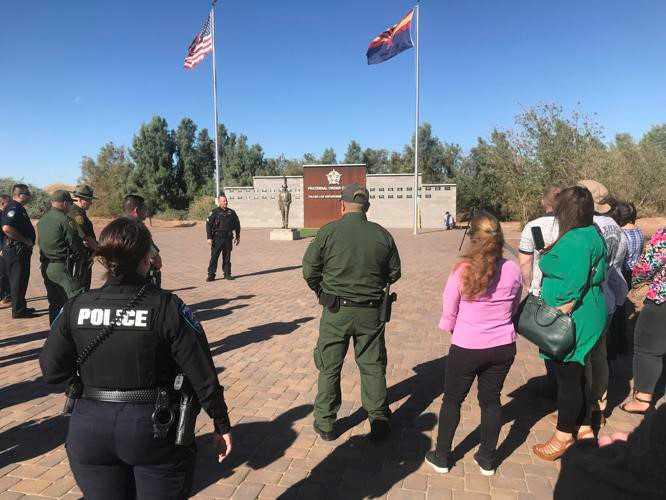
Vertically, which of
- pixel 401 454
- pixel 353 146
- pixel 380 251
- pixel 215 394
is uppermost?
pixel 353 146

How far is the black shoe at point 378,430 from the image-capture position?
3.45 metres

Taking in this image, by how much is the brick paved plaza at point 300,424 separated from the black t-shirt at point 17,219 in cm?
134

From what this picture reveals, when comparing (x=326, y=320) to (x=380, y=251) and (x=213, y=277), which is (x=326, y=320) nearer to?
(x=380, y=251)

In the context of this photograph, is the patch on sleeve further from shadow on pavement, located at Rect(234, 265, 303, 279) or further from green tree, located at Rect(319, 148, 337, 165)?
green tree, located at Rect(319, 148, 337, 165)

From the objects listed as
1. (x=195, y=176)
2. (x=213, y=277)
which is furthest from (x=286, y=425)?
(x=195, y=176)

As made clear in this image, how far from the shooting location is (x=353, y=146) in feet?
180

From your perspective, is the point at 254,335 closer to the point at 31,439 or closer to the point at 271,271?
the point at 31,439

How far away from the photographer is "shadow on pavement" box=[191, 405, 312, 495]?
10.1 feet

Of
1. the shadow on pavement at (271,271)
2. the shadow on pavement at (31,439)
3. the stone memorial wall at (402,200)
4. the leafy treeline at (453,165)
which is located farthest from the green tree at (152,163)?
the shadow on pavement at (31,439)

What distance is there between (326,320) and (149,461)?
184cm

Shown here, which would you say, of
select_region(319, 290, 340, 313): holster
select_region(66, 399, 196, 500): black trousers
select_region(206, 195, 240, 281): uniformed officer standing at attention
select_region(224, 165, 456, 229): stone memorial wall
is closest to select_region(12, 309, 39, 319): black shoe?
select_region(206, 195, 240, 281): uniformed officer standing at attention

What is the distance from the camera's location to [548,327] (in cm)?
292

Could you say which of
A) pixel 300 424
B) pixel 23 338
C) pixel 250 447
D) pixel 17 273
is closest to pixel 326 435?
pixel 300 424

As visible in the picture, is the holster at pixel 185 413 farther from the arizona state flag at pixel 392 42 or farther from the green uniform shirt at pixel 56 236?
the arizona state flag at pixel 392 42
